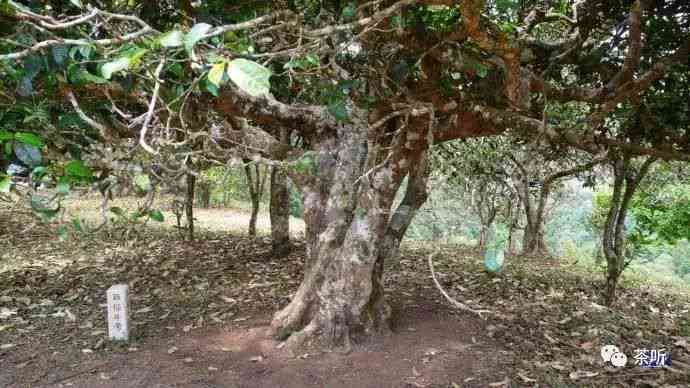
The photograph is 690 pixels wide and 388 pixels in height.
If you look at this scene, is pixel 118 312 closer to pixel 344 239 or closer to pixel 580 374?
pixel 344 239

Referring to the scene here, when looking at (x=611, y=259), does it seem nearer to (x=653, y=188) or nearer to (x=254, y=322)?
(x=254, y=322)

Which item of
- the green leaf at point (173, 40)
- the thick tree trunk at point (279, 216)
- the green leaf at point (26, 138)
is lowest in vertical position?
the thick tree trunk at point (279, 216)

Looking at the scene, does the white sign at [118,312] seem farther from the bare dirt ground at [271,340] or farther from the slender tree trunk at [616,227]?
the slender tree trunk at [616,227]

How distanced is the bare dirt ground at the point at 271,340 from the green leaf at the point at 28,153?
1.54 meters

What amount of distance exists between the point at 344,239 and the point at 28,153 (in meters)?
2.59

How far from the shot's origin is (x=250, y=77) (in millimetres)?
1044

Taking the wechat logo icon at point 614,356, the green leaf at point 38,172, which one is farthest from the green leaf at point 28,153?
the wechat logo icon at point 614,356

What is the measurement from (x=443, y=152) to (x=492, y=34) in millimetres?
5856

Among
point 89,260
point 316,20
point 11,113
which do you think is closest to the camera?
point 11,113

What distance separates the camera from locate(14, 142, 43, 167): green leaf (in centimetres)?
173

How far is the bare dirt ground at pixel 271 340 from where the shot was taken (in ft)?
11.5

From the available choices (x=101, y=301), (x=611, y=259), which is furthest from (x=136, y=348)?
(x=611, y=259)

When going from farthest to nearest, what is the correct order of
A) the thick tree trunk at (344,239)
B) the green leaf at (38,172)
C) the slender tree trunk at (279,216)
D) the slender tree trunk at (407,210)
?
1. the slender tree trunk at (279,216)
2. the slender tree trunk at (407,210)
3. the thick tree trunk at (344,239)
4. the green leaf at (38,172)

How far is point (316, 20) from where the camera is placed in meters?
3.33
